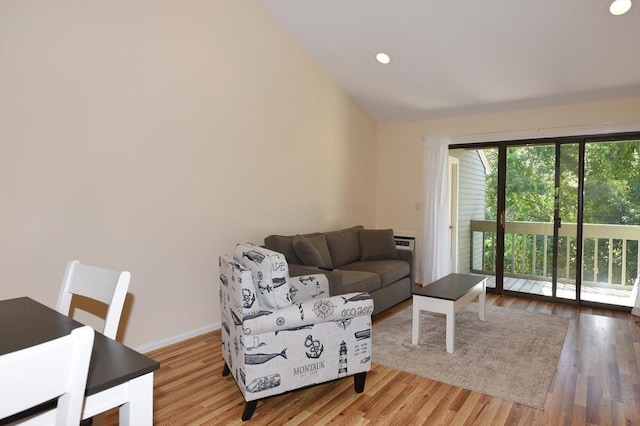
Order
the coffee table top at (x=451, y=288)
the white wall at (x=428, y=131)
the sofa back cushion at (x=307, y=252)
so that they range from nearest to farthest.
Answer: the coffee table top at (x=451, y=288) → the sofa back cushion at (x=307, y=252) → the white wall at (x=428, y=131)

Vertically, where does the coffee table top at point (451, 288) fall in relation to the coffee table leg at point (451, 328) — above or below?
above

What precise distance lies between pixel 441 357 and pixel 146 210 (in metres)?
2.60

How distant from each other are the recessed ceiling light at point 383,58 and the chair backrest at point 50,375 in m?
4.13

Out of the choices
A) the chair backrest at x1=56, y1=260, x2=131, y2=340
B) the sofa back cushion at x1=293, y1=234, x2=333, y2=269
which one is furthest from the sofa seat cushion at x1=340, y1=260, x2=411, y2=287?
the chair backrest at x1=56, y1=260, x2=131, y2=340

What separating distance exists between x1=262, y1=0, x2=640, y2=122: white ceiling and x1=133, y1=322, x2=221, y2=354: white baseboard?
10.3ft

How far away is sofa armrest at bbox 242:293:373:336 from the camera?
2.25 m

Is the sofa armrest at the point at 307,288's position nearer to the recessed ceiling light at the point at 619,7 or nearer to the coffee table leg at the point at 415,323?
the coffee table leg at the point at 415,323

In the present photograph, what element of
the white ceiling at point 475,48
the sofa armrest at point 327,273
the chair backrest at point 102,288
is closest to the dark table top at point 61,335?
the chair backrest at point 102,288

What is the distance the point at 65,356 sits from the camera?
32.2 inches

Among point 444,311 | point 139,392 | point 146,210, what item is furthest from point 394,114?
point 139,392

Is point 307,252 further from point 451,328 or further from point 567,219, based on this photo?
point 567,219

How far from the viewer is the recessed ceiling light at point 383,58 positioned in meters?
4.31

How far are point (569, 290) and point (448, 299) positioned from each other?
8.30ft

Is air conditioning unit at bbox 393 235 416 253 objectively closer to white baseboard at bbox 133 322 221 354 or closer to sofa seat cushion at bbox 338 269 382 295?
sofa seat cushion at bbox 338 269 382 295
